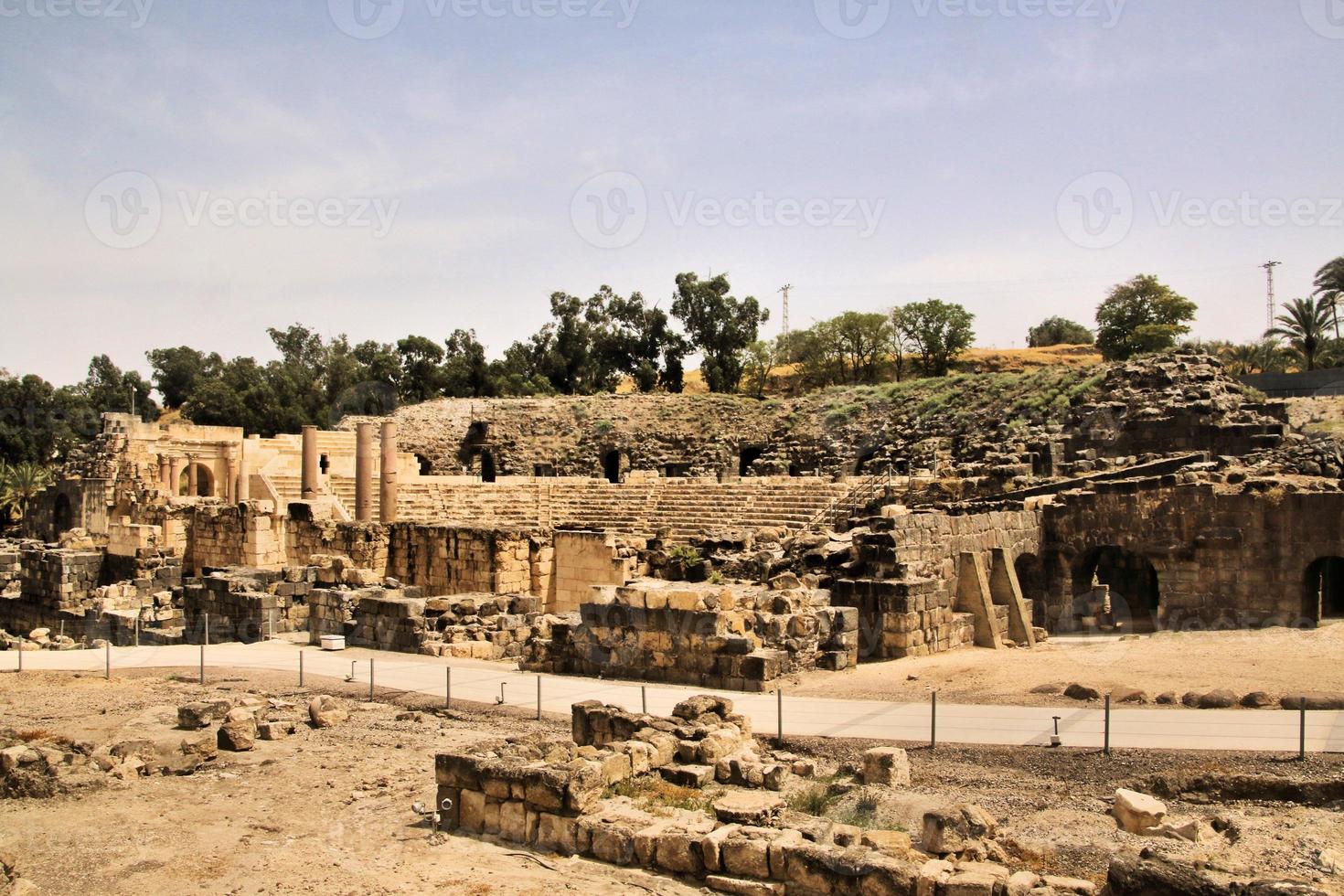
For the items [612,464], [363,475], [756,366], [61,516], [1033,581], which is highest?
[756,366]

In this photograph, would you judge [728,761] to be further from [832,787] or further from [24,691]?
[24,691]

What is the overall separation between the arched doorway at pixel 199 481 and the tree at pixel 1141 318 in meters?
35.6

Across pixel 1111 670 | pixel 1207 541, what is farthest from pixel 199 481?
pixel 1111 670

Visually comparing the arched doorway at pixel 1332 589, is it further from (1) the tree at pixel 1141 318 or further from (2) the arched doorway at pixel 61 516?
(2) the arched doorway at pixel 61 516

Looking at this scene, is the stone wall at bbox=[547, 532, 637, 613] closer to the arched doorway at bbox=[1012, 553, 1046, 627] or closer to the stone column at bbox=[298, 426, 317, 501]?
the arched doorway at bbox=[1012, 553, 1046, 627]

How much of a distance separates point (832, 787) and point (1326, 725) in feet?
15.7

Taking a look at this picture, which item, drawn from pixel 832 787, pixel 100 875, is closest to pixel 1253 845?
pixel 832 787

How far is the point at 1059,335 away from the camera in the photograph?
73.8 meters

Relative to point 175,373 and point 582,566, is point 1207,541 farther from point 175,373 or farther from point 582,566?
point 175,373

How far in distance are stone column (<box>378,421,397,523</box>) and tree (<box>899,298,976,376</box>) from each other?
31803mm

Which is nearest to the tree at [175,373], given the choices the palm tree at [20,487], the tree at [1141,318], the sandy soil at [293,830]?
the palm tree at [20,487]

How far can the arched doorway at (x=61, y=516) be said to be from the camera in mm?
36303

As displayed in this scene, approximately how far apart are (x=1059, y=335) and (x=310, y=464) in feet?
189

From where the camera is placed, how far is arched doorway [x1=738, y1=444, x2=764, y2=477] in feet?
130
